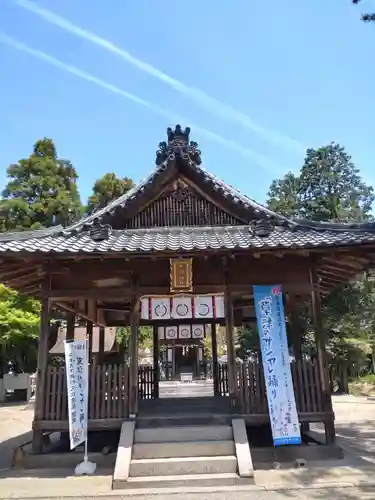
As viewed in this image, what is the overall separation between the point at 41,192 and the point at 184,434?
28032 mm

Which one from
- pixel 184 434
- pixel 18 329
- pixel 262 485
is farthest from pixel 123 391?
pixel 18 329

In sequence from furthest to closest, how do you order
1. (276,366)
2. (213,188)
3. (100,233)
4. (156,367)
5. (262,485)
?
1. (156,367)
2. (213,188)
3. (100,233)
4. (276,366)
5. (262,485)

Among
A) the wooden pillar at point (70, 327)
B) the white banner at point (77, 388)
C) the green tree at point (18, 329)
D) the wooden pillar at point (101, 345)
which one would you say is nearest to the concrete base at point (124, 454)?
the white banner at point (77, 388)

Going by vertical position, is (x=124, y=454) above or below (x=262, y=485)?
above

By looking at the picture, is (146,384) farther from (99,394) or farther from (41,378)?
(41,378)

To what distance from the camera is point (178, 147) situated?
11.6m

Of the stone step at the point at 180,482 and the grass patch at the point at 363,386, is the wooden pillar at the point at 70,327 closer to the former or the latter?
the stone step at the point at 180,482

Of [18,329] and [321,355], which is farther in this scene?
[18,329]

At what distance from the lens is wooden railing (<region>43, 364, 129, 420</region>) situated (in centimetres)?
855

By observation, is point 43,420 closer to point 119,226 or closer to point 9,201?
point 119,226

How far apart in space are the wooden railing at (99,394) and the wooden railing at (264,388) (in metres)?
2.42

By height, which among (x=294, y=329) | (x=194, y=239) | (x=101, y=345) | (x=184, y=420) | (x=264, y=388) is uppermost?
(x=194, y=239)

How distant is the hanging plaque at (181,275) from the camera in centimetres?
876

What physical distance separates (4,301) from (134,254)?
64.2ft
